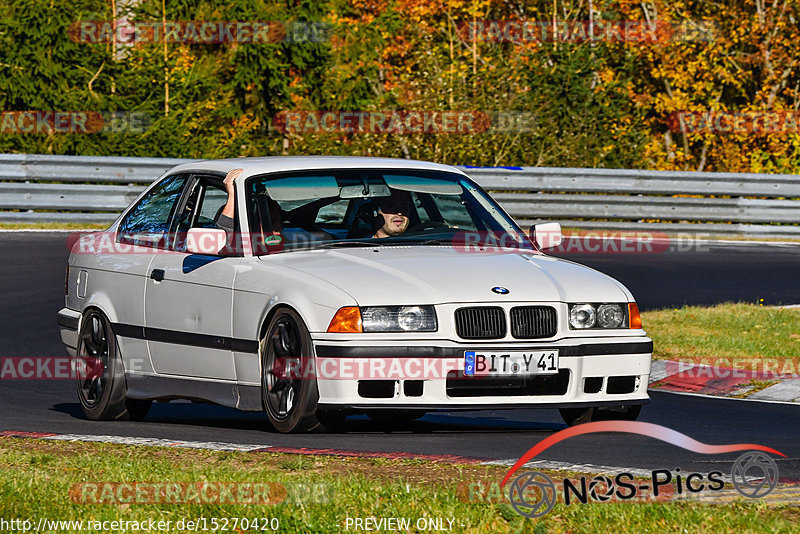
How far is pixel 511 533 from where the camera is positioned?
5.75 meters

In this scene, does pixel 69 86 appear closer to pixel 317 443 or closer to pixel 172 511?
pixel 317 443

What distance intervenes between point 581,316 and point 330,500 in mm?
2598

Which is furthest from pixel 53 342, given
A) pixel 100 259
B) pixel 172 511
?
pixel 172 511

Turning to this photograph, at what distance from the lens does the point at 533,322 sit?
8.32 meters

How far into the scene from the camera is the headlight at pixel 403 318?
816cm

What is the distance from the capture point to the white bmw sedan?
8.18 metres

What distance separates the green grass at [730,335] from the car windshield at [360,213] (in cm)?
402

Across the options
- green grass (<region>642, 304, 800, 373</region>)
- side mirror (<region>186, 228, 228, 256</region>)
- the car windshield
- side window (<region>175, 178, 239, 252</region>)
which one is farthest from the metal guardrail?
side mirror (<region>186, 228, 228, 256</region>)

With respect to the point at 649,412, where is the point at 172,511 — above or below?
above

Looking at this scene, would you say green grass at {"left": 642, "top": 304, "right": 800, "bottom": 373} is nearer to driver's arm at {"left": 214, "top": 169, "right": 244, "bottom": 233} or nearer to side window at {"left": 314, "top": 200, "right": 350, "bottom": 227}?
side window at {"left": 314, "top": 200, "right": 350, "bottom": 227}

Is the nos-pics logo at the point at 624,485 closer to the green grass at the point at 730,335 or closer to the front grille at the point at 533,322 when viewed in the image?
the front grille at the point at 533,322

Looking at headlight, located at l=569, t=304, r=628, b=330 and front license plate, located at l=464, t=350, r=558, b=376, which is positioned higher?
headlight, located at l=569, t=304, r=628, b=330

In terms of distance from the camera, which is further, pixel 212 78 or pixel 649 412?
pixel 212 78

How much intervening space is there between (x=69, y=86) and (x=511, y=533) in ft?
82.0
